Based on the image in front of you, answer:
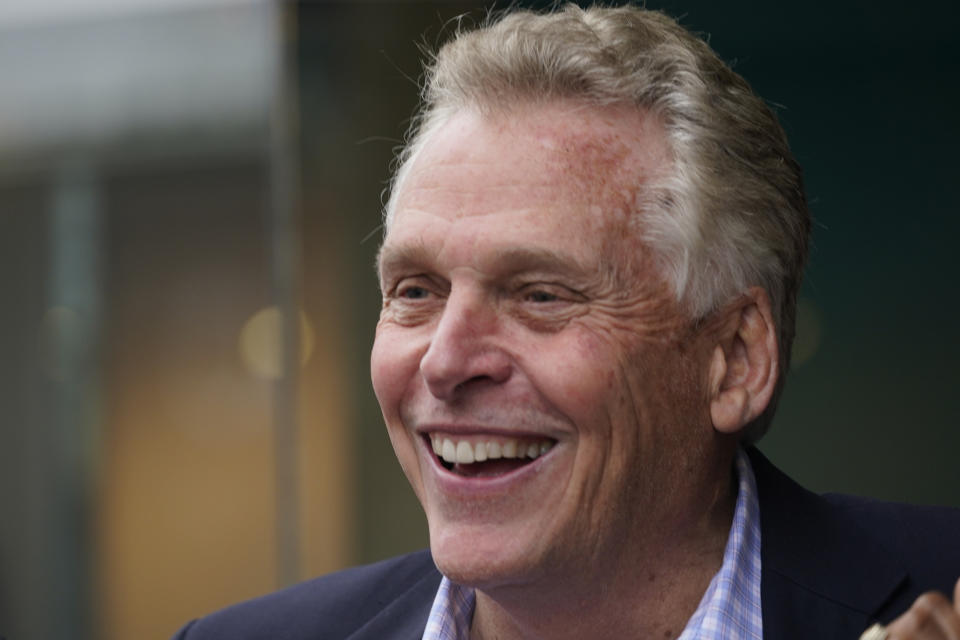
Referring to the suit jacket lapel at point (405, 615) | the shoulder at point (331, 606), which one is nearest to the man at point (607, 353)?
the suit jacket lapel at point (405, 615)

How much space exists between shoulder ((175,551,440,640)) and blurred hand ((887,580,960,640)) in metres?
1.21

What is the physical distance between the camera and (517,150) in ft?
8.02

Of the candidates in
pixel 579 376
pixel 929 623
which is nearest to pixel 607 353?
pixel 579 376

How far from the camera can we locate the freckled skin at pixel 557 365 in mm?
2355

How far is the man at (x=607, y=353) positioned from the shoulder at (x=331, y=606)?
9.8 inches

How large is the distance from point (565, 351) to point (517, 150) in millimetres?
388

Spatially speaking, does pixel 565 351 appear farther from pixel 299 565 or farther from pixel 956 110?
pixel 299 565

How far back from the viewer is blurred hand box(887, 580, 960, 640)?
6.02 ft

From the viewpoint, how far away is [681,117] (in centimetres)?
251

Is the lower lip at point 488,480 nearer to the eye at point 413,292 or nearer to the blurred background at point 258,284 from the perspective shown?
the eye at point 413,292

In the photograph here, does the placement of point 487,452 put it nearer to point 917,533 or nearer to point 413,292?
point 413,292

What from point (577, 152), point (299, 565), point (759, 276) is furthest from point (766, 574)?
point (299, 565)

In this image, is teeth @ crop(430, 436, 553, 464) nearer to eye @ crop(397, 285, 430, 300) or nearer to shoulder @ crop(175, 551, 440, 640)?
eye @ crop(397, 285, 430, 300)

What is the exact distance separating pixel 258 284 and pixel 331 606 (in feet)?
10.6
